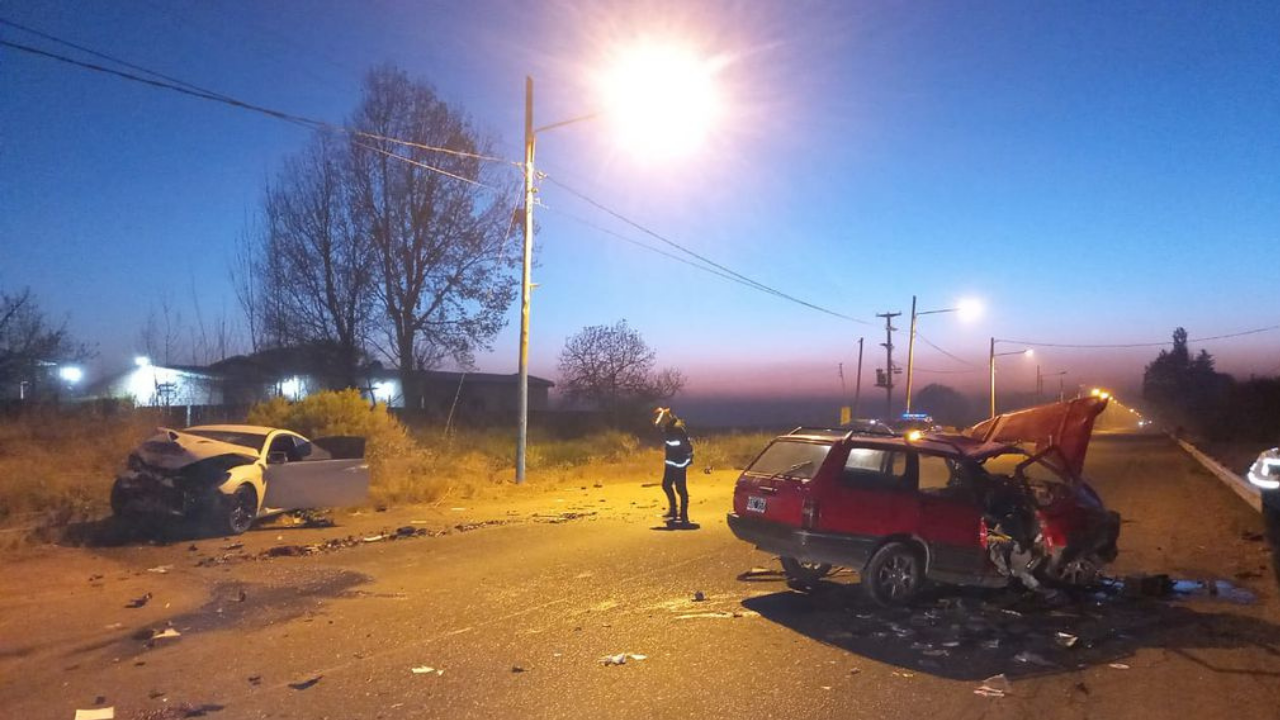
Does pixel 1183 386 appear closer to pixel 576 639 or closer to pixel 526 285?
pixel 526 285

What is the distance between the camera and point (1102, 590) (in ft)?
31.6

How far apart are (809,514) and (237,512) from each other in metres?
8.33

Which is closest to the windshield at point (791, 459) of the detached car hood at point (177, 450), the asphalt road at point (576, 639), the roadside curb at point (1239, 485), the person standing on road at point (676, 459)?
the asphalt road at point (576, 639)

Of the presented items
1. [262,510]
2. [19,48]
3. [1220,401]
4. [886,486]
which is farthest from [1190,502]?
[1220,401]

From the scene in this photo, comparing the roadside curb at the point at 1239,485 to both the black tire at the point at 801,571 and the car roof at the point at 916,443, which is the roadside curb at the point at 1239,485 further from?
the black tire at the point at 801,571

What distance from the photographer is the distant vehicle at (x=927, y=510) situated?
880 cm

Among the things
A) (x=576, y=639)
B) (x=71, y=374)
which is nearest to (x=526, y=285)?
(x=576, y=639)

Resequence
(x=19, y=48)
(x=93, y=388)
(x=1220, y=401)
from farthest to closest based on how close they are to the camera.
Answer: (x=1220, y=401) → (x=93, y=388) → (x=19, y=48)

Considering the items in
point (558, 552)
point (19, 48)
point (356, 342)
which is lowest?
point (558, 552)

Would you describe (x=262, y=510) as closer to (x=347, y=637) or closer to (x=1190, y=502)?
(x=347, y=637)

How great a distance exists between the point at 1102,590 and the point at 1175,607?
0.76 meters

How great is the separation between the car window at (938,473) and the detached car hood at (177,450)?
30.5 feet

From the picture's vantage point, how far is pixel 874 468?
372 inches

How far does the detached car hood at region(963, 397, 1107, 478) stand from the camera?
31.6ft
